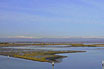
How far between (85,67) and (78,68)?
5.09 feet

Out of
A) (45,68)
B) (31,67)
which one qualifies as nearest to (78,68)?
(45,68)

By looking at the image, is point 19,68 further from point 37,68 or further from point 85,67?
point 85,67

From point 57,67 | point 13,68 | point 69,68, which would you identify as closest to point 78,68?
point 69,68

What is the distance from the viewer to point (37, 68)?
28.3 meters

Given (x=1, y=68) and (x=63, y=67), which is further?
(x=63, y=67)

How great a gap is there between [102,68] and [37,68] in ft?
31.8

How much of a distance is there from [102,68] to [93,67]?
1.88 metres

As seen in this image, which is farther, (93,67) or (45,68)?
(93,67)

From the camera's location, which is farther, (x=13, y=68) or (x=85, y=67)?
(x=85, y=67)

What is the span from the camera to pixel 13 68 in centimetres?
2798

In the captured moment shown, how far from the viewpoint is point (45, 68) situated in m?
28.2

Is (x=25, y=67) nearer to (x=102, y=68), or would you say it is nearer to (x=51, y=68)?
(x=51, y=68)

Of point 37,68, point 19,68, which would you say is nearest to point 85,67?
point 37,68

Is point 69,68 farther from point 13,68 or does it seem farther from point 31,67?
point 13,68
